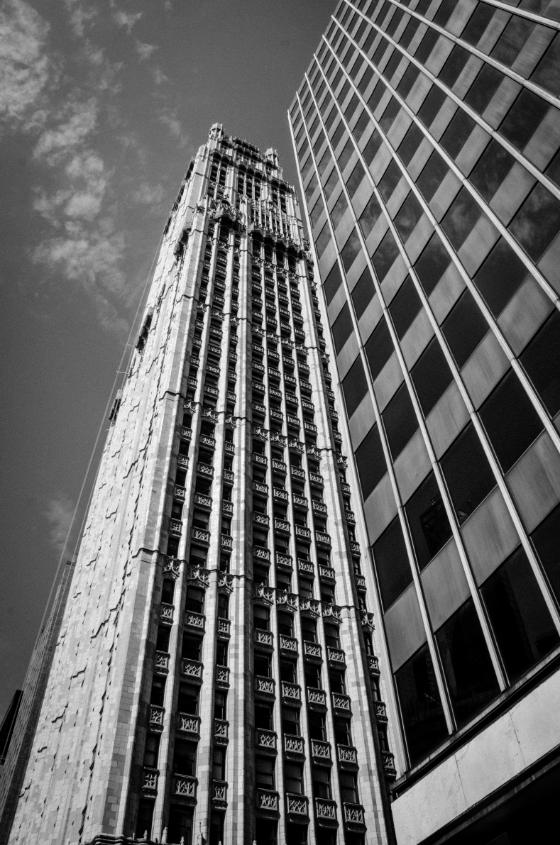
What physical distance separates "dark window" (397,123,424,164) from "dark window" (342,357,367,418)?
8.07 metres

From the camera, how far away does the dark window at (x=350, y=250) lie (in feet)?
85.4

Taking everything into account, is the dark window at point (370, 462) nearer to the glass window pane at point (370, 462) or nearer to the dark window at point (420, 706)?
the glass window pane at point (370, 462)

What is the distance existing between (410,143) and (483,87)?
13.2ft

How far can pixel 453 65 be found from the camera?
77.2ft

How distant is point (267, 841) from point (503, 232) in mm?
33624

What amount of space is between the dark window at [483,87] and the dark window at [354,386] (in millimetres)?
8956

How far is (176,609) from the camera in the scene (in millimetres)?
42594

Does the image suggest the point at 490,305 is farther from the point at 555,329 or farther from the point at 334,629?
the point at 334,629

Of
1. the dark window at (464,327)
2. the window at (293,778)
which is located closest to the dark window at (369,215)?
the dark window at (464,327)

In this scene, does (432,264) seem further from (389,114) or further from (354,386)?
(389,114)

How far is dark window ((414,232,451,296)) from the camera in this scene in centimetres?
1927

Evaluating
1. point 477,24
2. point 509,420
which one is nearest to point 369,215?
point 477,24

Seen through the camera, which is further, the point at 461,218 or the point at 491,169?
the point at 461,218

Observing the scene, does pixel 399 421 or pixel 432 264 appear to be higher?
pixel 432 264
